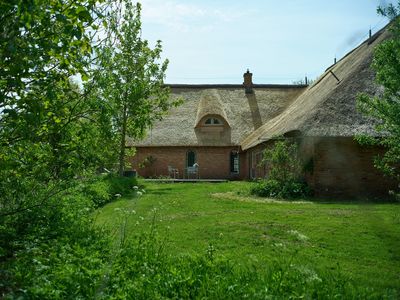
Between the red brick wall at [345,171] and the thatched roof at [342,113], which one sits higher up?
the thatched roof at [342,113]

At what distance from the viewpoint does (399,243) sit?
8609mm

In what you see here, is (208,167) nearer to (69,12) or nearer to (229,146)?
(229,146)

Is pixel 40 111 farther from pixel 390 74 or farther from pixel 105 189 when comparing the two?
pixel 105 189

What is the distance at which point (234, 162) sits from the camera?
3503 cm

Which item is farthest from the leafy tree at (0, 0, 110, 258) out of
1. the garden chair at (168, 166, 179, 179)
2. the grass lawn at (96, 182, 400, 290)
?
the garden chair at (168, 166, 179, 179)

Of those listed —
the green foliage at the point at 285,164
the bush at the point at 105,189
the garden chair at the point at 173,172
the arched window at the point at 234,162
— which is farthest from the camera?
the arched window at the point at 234,162

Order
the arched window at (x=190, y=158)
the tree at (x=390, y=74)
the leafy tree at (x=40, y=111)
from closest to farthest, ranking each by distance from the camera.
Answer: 1. the leafy tree at (x=40, y=111)
2. the tree at (x=390, y=74)
3. the arched window at (x=190, y=158)

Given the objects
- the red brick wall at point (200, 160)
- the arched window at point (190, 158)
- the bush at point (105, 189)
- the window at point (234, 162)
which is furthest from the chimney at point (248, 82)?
the bush at point (105, 189)

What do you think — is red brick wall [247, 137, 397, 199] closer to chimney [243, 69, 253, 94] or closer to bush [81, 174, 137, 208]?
bush [81, 174, 137, 208]

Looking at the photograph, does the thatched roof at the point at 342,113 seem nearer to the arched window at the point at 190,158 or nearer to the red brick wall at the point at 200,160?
the red brick wall at the point at 200,160

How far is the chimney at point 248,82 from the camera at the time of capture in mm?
40037

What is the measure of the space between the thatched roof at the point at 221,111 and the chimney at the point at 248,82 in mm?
419

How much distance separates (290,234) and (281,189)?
9.62 meters

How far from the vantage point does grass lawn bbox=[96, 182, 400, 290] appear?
6.80 meters
